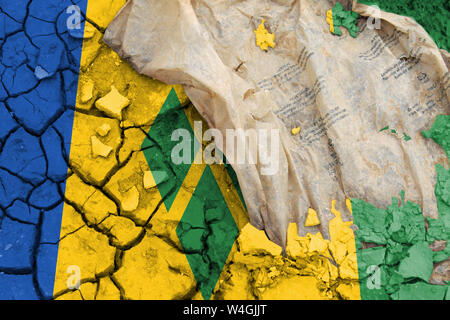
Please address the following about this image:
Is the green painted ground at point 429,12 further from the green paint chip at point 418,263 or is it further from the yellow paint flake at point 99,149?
the yellow paint flake at point 99,149

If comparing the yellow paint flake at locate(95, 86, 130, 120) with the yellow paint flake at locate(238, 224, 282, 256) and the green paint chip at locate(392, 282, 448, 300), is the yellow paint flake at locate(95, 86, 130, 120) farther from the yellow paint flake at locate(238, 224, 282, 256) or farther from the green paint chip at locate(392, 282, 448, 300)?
the green paint chip at locate(392, 282, 448, 300)

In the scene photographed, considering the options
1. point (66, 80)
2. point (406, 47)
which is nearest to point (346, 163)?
point (406, 47)

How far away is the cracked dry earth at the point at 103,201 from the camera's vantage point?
164 centimetres

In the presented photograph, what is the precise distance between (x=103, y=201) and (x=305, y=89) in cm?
113

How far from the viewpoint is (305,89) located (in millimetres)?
1982

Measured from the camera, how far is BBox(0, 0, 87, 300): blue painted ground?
1.64m

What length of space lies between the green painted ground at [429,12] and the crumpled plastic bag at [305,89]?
0.54ft

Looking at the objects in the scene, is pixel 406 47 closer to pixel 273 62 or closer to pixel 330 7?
pixel 330 7

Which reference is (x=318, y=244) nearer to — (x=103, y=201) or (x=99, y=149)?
(x=103, y=201)

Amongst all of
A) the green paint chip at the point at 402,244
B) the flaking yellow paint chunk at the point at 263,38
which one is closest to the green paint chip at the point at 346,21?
the flaking yellow paint chunk at the point at 263,38

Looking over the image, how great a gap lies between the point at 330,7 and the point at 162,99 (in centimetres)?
105

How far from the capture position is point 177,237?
1717 millimetres

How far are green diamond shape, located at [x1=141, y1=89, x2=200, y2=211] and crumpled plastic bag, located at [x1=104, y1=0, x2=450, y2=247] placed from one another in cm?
12

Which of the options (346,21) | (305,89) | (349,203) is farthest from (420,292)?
(346,21)
